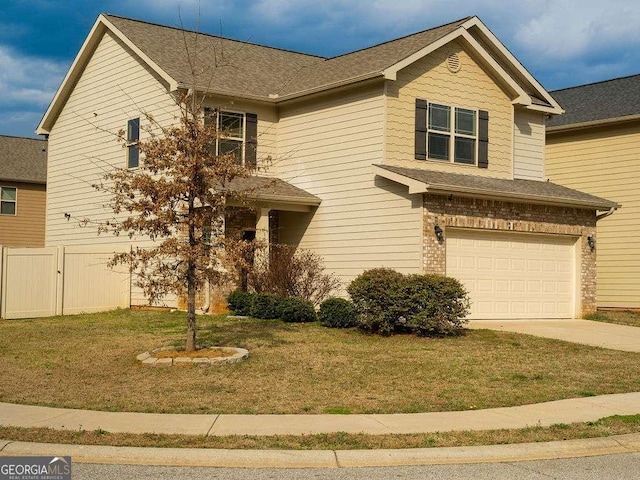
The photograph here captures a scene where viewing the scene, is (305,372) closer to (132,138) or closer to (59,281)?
(59,281)

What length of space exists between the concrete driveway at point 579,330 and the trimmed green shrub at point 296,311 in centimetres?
386

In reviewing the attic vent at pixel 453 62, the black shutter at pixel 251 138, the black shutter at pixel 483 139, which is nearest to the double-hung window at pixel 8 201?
the black shutter at pixel 251 138

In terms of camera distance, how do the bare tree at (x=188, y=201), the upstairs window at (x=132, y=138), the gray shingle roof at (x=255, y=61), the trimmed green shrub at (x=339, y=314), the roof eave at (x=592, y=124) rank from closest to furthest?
the bare tree at (x=188, y=201)
the trimmed green shrub at (x=339, y=314)
the gray shingle roof at (x=255, y=61)
the upstairs window at (x=132, y=138)
the roof eave at (x=592, y=124)

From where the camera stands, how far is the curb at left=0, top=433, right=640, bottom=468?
7.84 meters

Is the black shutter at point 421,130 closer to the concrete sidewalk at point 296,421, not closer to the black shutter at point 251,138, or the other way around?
the black shutter at point 251,138

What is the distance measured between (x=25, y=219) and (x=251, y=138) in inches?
714

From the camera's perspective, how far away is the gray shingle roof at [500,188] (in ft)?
63.3

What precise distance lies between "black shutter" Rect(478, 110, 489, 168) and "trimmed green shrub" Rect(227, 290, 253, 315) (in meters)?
7.49

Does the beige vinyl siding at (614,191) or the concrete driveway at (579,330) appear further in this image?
the beige vinyl siding at (614,191)

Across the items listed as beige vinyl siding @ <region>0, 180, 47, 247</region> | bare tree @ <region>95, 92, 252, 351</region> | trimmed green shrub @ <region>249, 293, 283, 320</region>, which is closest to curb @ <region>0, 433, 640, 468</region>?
bare tree @ <region>95, 92, 252, 351</region>

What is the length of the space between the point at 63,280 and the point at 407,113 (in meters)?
10.4

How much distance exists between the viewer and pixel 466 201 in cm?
2017

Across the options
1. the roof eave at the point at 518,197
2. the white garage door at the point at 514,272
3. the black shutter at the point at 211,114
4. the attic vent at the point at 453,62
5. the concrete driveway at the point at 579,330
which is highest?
the attic vent at the point at 453,62

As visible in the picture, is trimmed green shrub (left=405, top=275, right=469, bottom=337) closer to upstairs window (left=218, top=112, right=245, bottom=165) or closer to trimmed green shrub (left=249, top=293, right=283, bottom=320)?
trimmed green shrub (left=249, top=293, right=283, bottom=320)
